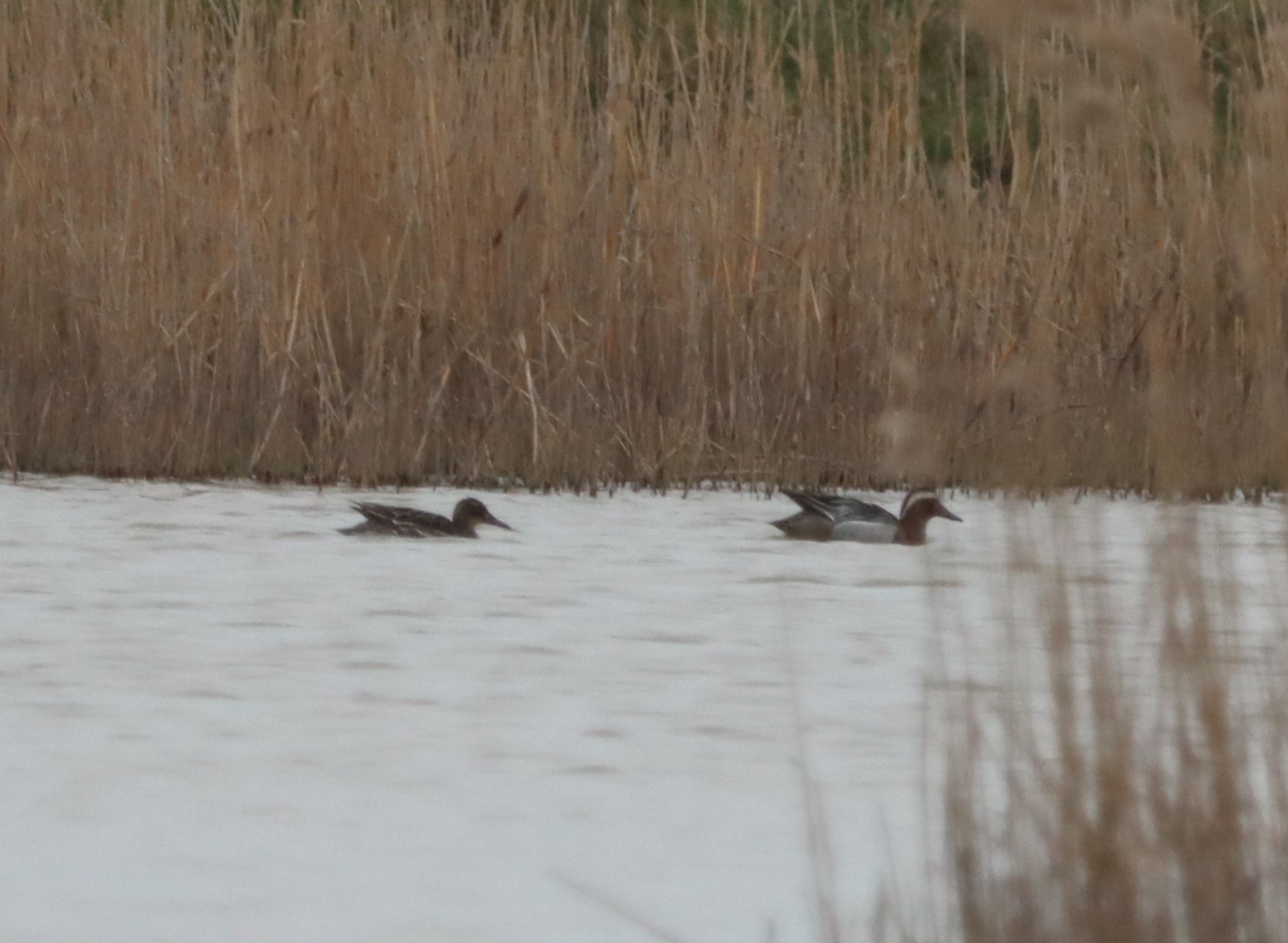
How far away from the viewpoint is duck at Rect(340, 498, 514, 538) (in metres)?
5.47

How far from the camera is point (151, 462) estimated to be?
21.8 ft

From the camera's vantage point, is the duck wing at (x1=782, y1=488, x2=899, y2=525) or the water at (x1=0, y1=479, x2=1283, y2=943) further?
the duck wing at (x1=782, y1=488, x2=899, y2=525)

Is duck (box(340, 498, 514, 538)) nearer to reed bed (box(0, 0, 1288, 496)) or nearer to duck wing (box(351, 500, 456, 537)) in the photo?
duck wing (box(351, 500, 456, 537))

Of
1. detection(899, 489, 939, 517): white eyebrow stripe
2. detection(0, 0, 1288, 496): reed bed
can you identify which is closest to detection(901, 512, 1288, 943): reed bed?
detection(899, 489, 939, 517): white eyebrow stripe

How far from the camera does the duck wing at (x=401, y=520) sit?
17.9 ft

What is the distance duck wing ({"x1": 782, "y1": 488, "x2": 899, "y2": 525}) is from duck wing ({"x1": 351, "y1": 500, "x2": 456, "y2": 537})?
84 cm

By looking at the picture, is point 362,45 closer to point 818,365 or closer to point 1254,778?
point 818,365

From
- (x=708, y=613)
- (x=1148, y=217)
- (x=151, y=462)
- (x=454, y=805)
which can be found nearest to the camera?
(x=1148, y=217)

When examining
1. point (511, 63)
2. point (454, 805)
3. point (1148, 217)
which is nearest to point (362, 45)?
point (511, 63)

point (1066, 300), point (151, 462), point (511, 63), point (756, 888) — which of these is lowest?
point (756, 888)

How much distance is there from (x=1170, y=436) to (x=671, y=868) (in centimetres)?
88

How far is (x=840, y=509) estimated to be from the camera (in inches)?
223

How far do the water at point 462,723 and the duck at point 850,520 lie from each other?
0.07 m

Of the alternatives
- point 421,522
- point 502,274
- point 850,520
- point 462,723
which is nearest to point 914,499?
point 850,520
